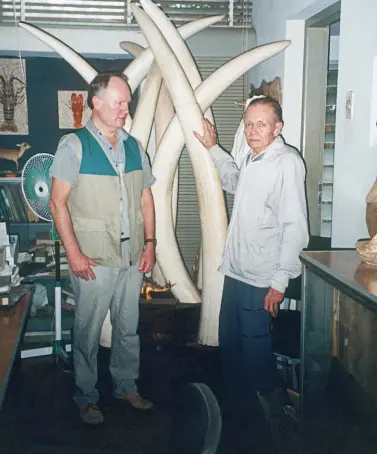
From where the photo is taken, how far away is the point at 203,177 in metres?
3.50

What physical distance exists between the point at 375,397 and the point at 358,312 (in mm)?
322

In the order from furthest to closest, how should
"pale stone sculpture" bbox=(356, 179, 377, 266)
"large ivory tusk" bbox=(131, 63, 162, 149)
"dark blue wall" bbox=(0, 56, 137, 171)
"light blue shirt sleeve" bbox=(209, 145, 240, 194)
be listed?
1. "dark blue wall" bbox=(0, 56, 137, 171)
2. "large ivory tusk" bbox=(131, 63, 162, 149)
3. "light blue shirt sleeve" bbox=(209, 145, 240, 194)
4. "pale stone sculpture" bbox=(356, 179, 377, 266)

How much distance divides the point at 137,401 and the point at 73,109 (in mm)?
2709

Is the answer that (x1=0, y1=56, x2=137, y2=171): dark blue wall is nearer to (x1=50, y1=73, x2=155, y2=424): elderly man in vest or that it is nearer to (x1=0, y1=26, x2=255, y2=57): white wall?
(x1=0, y1=26, x2=255, y2=57): white wall

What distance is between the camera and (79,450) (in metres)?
1.32

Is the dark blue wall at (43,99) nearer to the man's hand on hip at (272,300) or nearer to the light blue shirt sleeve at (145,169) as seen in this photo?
the light blue shirt sleeve at (145,169)

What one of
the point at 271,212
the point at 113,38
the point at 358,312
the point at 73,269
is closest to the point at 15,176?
the point at 113,38

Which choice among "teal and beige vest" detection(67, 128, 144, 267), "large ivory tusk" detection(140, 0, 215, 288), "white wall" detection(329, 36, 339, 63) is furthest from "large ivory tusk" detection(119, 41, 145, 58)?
"white wall" detection(329, 36, 339, 63)

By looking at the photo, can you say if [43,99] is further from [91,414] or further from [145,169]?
[91,414]

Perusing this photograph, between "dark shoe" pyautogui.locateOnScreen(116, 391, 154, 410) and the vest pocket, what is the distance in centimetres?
85

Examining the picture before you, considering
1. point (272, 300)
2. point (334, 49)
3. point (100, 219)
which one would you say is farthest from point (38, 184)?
point (334, 49)

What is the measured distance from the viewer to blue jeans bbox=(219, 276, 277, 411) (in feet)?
8.55

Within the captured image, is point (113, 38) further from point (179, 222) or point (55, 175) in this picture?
point (55, 175)

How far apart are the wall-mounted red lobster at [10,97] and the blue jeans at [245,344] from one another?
278cm
